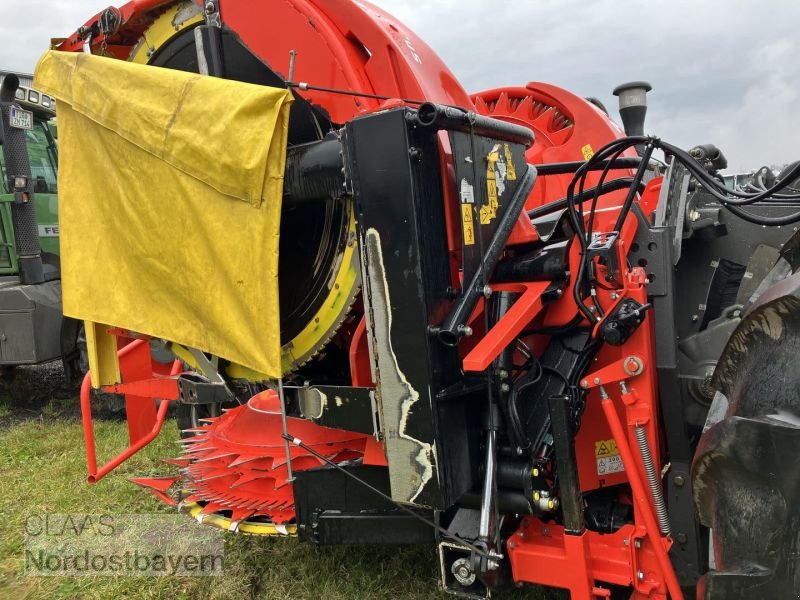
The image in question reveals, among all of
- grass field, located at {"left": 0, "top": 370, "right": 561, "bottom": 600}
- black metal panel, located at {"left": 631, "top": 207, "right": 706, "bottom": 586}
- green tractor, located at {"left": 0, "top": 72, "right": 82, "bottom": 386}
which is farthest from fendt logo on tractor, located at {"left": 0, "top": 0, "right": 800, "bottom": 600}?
green tractor, located at {"left": 0, "top": 72, "right": 82, "bottom": 386}

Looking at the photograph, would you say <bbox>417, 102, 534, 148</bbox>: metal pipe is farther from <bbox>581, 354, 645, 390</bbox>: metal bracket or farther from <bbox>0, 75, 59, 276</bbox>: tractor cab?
<bbox>0, 75, 59, 276</bbox>: tractor cab

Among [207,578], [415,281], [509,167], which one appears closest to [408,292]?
[415,281]

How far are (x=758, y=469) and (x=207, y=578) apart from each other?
7.85ft

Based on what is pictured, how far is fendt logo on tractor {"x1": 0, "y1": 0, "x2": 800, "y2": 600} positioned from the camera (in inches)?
72.9

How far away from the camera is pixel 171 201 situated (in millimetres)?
2195

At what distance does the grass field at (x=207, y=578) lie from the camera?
2.76 m

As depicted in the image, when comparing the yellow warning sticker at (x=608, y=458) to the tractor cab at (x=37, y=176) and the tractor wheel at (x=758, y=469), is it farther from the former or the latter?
the tractor cab at (x=37, y=176)

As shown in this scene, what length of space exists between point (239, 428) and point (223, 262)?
1.17 m

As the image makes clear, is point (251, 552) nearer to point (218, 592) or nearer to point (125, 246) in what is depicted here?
point (218, 592)

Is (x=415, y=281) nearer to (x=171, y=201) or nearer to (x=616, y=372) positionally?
(x=616, y=372)

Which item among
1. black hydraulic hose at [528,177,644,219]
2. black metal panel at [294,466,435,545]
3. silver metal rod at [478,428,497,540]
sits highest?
black hydraulic hose at [528,177,644,219]

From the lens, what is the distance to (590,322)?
201 centimetres

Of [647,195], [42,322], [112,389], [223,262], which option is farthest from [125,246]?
[42,322]

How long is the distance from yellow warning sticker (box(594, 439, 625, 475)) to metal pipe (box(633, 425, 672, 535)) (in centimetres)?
19
